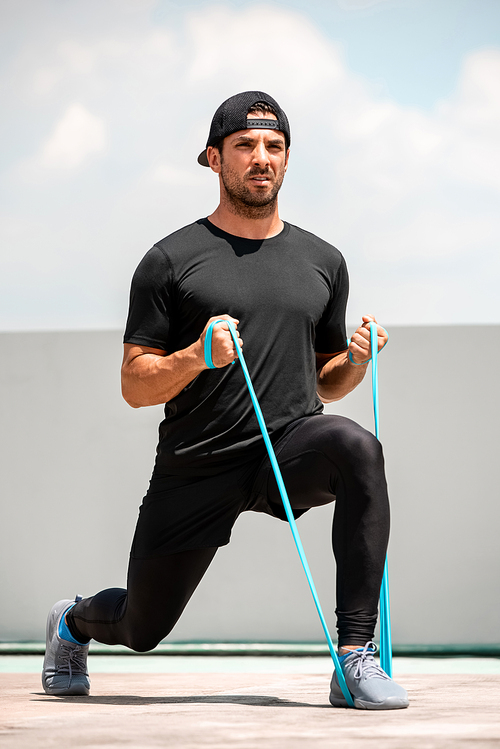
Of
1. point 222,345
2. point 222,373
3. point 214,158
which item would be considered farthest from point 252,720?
point 214,158

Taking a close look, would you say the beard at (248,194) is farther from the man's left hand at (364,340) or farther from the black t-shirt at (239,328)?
the man's left hand at (364,340)

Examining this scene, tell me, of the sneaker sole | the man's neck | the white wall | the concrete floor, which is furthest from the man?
the white wall

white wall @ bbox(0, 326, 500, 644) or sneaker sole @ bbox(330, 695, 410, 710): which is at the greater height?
white wall @ bbox(0, 326, 500, 644)

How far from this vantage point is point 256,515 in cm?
394

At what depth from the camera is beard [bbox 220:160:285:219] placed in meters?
2.11

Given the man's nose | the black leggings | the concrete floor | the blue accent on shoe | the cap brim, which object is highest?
the cap brim

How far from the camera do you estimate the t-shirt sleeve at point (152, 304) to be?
80.4 inches

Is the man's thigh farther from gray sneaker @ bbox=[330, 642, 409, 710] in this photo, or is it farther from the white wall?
the white wall

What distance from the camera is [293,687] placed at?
246cm

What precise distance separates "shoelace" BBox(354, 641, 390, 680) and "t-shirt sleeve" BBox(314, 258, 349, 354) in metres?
0.83

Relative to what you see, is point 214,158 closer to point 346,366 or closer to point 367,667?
point 346,366

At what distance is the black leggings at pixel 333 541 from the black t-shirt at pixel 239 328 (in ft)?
0.30

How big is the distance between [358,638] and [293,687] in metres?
0.86

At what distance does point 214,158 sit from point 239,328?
1.48 ft
